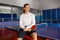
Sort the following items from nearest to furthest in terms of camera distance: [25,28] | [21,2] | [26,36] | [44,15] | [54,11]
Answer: [25,28] → [26,36] → [21,2] → [54,11] → [44,15]

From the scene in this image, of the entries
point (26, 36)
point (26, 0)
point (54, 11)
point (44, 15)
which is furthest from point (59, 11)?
point (26, 36)

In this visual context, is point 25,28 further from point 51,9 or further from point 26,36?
point 51,9

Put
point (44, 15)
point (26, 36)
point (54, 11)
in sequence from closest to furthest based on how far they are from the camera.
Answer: point (26, 36)
point (54, 11)
point (44, 15)

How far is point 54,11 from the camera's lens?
19.7 feet

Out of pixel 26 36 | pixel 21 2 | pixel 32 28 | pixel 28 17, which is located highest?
pixel 21 2

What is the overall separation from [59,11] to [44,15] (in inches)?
35.6

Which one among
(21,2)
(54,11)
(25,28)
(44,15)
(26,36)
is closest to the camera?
(25,28)

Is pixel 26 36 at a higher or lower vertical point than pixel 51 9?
lower

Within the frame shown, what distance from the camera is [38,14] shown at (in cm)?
646

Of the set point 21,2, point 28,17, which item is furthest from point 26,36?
point 21,2

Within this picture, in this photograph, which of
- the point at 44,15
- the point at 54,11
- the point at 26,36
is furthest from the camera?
the point at 44,15

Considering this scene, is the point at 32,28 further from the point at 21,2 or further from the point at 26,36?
the point at 21,2

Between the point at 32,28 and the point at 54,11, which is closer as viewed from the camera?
the point at 32,28

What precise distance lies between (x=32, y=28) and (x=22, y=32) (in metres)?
0.15
